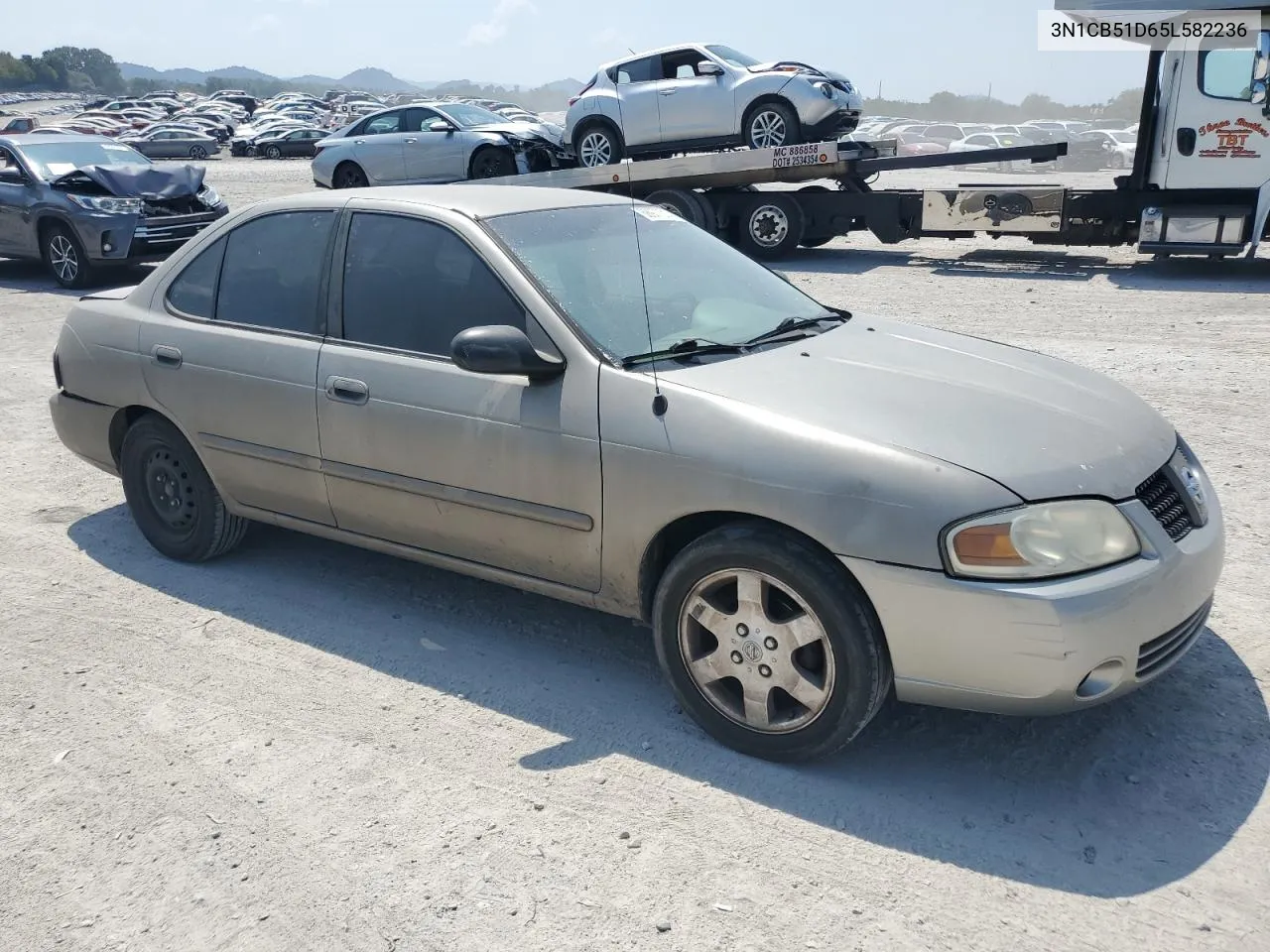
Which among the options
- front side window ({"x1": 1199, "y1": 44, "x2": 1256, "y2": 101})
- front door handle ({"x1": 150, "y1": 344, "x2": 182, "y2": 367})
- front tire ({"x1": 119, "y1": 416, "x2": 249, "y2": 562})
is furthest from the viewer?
front side window ({"x1": 1199, "y1": 44, "x2": 1256, "y2": 101})

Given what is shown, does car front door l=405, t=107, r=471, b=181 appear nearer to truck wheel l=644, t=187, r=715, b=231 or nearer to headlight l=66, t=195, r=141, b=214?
truck wheel l=644, t=187, r=715, b=231

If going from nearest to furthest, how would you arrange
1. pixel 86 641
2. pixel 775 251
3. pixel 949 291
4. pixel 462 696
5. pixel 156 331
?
pixel 462 696 < pixel 86 641 < pixel 156 331 < pixel 949 291 < pixel 775 251

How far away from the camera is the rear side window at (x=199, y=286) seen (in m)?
4.69

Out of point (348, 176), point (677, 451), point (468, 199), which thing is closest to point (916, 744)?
point (677, 451)

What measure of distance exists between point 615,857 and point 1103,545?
157 cm

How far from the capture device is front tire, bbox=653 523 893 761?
309 cm

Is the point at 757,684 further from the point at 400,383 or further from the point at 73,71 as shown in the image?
the point at 73,71

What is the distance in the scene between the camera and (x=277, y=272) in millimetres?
4484

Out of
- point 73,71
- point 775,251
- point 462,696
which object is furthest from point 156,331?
point 73,71

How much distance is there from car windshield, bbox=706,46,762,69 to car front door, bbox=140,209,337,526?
11.6 meters

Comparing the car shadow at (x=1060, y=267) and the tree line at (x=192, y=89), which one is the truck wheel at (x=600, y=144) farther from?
the tree line at (x=192, y=89)

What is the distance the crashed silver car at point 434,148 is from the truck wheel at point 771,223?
150 inches

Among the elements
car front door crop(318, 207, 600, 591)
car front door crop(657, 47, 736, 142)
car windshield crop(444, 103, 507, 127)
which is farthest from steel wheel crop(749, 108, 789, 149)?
car front door crop(318, 207, 600, 591)

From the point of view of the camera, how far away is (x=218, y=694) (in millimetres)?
3824
